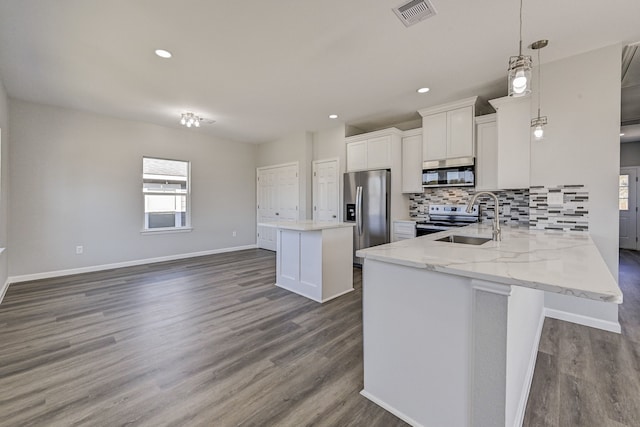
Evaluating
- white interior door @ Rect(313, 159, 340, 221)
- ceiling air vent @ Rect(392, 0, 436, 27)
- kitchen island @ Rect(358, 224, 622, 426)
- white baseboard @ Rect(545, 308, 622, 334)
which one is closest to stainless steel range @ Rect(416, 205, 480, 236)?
white baseboard @ Rect(545, 308, 622, 334)

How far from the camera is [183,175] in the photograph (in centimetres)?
557

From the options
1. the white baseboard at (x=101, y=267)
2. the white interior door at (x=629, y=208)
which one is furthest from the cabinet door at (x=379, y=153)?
the white interior door at (x=629, y=208)

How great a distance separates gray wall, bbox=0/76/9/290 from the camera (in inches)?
130

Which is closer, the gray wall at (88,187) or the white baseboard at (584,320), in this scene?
the white baseboard at (584,320)

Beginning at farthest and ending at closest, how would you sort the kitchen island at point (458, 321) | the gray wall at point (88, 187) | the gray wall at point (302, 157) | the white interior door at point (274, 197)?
the white interior door at point (274, 197)
the gray wall at point (302, 157)
the gray wall at point (88, 187)
the kitchen island at point (458, 321)

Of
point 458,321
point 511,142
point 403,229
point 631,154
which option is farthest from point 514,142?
point 631,154

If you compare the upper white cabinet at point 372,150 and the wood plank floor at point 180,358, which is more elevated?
the upper white cabinet at point 372,150

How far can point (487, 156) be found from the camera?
3.67m

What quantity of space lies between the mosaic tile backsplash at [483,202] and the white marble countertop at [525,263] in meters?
2.11

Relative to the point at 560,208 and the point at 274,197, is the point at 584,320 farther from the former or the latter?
the point at 274,197

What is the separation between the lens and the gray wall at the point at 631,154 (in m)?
6.07

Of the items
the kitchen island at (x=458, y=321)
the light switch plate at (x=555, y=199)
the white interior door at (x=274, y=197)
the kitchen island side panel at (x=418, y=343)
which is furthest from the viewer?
the white interior door at (x=274, y=197)

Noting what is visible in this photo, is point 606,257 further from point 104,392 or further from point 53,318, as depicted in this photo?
point 53,318

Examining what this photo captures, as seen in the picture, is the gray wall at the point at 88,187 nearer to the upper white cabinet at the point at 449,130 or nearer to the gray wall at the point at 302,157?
A: the gray wall at the point at 302,157
